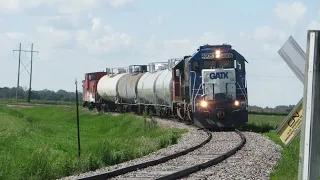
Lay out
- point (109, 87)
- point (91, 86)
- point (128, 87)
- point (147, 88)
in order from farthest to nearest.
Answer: point (91, 86)
point (109, 87)
point (128, 87)
point (147, 88)

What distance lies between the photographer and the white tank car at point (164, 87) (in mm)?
31336

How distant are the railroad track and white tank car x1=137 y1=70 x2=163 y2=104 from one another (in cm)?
1472

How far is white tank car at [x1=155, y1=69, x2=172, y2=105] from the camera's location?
31.3 metres

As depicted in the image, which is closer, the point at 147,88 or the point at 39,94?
the point at 147,88

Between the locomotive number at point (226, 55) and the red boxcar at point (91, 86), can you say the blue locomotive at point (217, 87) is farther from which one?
the red boxcar at point (91, 86)

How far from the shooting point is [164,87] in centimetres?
3228

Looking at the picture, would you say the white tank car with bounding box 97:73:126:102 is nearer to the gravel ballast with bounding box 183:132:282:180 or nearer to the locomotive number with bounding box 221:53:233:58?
the locomotive number with bounding box 221:53:233:58

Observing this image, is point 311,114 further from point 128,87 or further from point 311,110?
point 128,87

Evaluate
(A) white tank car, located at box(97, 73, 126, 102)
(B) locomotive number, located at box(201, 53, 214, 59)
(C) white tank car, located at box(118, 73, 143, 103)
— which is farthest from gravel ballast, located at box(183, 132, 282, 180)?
(A) white tank car, located at box(97, 73, 126, 102)

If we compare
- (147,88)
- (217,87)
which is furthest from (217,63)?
(147,88)

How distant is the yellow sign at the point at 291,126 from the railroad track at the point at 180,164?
5.67m

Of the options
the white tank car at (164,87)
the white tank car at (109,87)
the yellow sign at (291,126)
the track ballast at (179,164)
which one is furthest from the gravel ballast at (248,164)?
the white tank car at (109,87)

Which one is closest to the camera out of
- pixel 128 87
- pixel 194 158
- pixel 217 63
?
pixel 194 158

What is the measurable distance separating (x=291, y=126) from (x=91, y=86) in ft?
166
